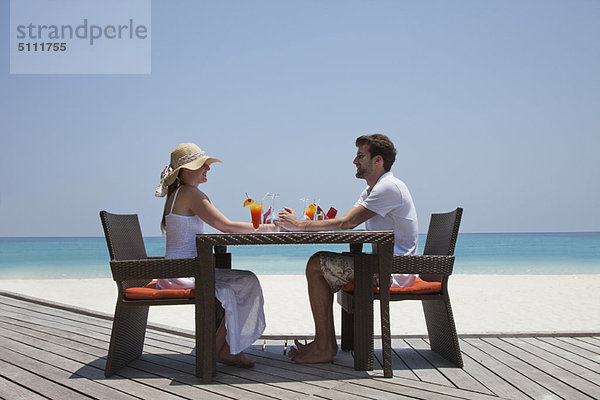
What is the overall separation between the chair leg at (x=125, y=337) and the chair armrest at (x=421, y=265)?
1.45m

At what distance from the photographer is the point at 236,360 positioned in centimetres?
319

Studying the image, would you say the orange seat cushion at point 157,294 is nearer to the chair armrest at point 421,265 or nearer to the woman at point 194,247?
the woman at point 194,247

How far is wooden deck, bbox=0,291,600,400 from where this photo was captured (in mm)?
2648

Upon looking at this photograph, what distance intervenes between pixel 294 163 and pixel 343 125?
4963 millimetres

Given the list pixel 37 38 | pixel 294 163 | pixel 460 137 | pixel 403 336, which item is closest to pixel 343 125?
pixel 294 163

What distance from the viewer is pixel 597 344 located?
3.75 m

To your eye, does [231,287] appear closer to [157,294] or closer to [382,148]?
[157,294]

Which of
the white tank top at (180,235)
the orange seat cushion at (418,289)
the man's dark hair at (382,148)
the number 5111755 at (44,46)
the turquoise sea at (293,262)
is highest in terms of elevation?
the number 5111755 at (44,46)

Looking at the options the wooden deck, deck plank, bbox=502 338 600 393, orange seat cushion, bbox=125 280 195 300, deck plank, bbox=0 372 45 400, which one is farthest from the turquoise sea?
deck plank, bbox=0 372 45 400

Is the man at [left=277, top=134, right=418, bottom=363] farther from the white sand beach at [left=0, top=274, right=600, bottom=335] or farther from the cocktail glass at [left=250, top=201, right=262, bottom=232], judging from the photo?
the white sand beach at [left=0, top=274, right=600, bottom=335]

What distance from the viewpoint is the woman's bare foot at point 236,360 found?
317 centimetres

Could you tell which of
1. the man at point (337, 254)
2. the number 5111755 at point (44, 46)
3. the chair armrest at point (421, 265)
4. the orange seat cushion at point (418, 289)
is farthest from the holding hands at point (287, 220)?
the number 5111755 at point (44, 46)

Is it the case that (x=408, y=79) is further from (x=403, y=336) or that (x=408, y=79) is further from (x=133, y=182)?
(x=403, y=336)

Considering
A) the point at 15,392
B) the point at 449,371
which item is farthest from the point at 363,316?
the point at 15,392
